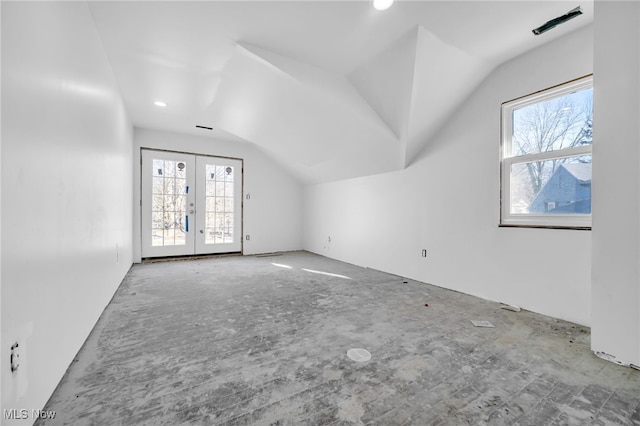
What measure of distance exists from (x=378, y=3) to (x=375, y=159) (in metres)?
2.24

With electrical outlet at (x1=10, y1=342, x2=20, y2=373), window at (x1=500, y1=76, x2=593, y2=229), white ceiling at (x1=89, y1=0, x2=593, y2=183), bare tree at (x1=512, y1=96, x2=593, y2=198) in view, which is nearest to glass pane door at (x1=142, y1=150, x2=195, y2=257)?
white ceiling at (x1=89, y1=0, x2=593, y2=183)

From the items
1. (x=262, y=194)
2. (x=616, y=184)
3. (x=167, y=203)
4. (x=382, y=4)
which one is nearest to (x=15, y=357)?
(x=382, y=4)

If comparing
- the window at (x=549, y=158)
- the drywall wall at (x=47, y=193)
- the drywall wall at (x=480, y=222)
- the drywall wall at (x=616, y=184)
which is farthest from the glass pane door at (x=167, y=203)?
the drywall wall at (x=616, y=184)

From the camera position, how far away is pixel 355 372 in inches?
65.1

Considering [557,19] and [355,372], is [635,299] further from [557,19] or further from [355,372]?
[557,19]

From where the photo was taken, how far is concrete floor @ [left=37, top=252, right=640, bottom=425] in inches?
52.4

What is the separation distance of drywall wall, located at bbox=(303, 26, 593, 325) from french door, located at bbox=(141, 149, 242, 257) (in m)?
3.11

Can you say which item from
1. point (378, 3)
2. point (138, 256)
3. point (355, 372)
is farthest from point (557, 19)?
point (138, 256)

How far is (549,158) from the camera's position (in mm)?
2588

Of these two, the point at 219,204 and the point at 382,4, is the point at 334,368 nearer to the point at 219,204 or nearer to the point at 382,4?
the point at 382,4

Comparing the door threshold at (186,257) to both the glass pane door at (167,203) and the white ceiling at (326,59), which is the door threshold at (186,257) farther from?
the white ceiling at (326,59)

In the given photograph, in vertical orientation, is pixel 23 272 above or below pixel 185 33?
below

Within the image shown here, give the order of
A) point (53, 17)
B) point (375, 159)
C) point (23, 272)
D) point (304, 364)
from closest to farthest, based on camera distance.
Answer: point (23, 272) → point (53, 17) → point (304, 364) → point (375, 159)

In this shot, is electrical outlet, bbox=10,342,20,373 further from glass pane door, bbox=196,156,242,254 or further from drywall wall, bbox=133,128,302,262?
drywall wall, bbox=133,128,302,262
